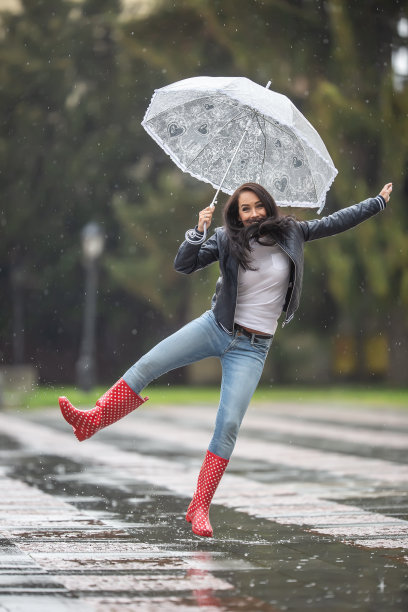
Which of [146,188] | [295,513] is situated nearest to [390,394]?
[146,188]

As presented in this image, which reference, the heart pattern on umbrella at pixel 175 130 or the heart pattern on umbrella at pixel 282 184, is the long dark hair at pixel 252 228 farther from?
the heart pattern on umbrella at pixel 175 130

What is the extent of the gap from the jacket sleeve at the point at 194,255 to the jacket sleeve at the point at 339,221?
46 cm

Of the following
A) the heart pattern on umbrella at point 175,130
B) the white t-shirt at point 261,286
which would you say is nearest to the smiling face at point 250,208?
the white t-shirt at point 261,286

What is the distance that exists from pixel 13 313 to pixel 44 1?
399 inches

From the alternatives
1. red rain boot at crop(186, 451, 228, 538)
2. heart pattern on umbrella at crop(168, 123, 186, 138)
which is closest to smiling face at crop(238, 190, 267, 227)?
heart pattern on umbrella at crop(168, 123, 186, 138)

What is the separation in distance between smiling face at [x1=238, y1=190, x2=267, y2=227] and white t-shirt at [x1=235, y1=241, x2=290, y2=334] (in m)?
0.12

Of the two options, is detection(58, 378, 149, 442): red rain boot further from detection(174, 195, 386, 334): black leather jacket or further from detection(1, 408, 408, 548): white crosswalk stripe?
detection(1, 408, 408, 548): white crosswalk stripe

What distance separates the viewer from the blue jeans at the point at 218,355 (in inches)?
225

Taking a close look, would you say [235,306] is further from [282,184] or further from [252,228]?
[282,184]

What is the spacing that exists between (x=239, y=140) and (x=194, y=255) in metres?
0.99

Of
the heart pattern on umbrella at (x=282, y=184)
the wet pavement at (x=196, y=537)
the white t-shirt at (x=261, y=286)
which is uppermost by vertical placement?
the heart pattern on umbrella at (x=282, y=184)

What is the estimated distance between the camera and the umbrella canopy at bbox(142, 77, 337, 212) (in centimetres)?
622

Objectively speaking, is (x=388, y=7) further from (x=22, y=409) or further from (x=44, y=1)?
(x=22, y=409)

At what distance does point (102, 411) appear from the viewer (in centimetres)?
566
